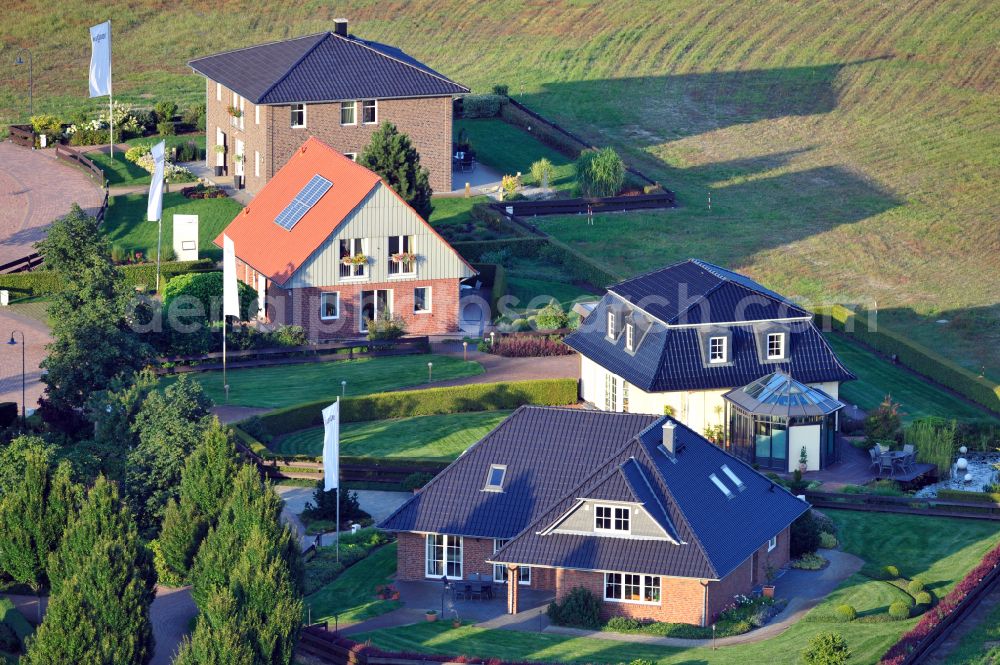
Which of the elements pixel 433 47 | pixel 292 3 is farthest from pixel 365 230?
pixel 292 3

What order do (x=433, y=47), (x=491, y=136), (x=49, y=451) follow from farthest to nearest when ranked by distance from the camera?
(x=433, y=47)
(x=491, y=136)
(x=49, y=451)

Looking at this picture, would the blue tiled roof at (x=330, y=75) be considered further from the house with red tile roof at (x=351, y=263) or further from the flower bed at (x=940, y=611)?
the flower bed at (x=940, y=611)

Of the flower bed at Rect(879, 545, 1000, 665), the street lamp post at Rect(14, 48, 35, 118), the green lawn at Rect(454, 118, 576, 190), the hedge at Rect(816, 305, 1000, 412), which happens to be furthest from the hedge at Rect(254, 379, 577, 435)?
the street lamp post at Rect(14, 48, 35, 118)

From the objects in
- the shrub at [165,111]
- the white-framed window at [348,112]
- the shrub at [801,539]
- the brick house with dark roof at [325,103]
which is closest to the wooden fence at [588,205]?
the brick house with dark roof at [325,103]

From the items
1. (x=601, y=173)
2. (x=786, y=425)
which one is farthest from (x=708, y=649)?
(x=601, y=173)

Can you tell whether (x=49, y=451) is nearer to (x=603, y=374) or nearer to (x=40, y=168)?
(x=603, y=374)

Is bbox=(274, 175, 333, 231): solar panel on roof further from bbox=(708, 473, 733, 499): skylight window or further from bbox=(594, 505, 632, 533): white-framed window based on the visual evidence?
bbox=(594, 505, 632, 533): white-framed window

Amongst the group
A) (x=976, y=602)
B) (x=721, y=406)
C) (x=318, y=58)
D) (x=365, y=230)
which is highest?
(x=318, y=58)
